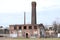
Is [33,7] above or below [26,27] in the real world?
above

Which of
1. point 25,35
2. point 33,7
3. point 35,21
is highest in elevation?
point 33,7

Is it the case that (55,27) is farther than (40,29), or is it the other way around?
(55,27)

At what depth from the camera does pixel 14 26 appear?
64.6 m

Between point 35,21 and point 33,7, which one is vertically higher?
point 33,7

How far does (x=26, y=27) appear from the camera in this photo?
64.1 metres

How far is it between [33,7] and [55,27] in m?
21.6

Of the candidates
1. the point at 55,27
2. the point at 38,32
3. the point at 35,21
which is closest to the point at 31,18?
the point at 35,21

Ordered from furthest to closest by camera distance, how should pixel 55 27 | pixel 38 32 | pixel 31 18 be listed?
pixel 55 27 → pixel 31 18 → pixel 38 32

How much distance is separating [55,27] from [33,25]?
22943mm

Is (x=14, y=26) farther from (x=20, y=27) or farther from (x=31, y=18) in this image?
(x=31, y=18)

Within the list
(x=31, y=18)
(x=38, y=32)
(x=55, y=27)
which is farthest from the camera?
(x=55, y=27)

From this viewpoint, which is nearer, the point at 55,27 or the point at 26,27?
the point at 26,27

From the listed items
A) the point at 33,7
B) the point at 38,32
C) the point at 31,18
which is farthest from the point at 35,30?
the point at 33,7

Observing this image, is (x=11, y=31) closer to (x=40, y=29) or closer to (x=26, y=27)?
(x=26, y=27)
